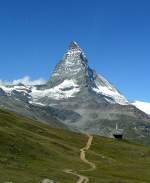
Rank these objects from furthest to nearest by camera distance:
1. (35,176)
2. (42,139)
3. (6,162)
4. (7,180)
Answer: (42,139), (6,162), (35,176), (7,180)

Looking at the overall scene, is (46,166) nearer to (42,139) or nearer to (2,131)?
(2,131)

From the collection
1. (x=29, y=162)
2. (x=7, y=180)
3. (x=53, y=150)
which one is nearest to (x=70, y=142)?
(x=53, y=150)

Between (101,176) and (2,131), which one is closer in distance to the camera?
(101,176)

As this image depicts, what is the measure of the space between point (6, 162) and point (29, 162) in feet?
29.2

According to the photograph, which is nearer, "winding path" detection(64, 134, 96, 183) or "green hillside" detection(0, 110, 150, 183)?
"green hillside" detection(0, 110, 150, 183)

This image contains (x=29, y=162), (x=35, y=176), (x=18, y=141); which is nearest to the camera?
(x=35, y=176)

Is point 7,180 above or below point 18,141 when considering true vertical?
below

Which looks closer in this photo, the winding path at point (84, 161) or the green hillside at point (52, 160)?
the green hillside at point (52, 160)

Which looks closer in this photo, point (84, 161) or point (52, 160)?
point (52, 160)

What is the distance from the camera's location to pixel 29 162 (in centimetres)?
10519

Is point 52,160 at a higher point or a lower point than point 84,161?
lower

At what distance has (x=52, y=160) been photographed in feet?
376

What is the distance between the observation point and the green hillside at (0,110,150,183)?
88.6 meters

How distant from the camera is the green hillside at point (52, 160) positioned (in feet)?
291
